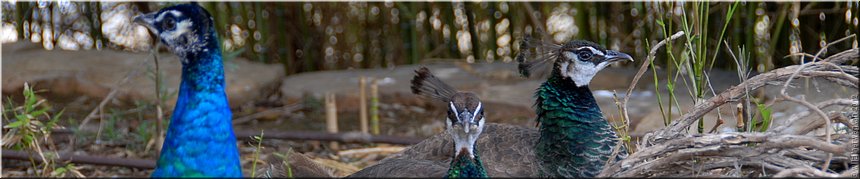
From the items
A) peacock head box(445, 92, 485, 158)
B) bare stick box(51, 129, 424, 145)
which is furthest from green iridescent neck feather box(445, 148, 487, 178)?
bare stick box(51, 129, 424, 145)

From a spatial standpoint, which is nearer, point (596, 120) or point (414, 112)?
point (596, 120)

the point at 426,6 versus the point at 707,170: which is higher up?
the point at 426,6

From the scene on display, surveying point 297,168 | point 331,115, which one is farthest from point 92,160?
point 297,168

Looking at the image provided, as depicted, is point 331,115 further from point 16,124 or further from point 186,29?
point 186,29

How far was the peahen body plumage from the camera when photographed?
89.3 inches

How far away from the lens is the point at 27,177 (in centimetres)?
456

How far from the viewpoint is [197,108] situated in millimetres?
2270

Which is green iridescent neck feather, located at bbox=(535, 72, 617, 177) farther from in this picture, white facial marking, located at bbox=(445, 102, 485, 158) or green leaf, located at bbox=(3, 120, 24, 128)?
green leaf, located at bbox=(3, 120, 24, 128)

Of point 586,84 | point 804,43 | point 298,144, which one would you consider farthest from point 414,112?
point 586,84

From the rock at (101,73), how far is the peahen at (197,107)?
3516 millimetres

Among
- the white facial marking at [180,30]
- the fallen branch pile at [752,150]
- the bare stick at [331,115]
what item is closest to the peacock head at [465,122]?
the fallen branch pile at [752,150]

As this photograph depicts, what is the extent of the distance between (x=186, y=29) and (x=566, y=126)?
124 centimetres

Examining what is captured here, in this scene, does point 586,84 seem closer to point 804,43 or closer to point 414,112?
point 414,112

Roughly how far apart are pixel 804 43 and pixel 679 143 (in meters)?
4.00
